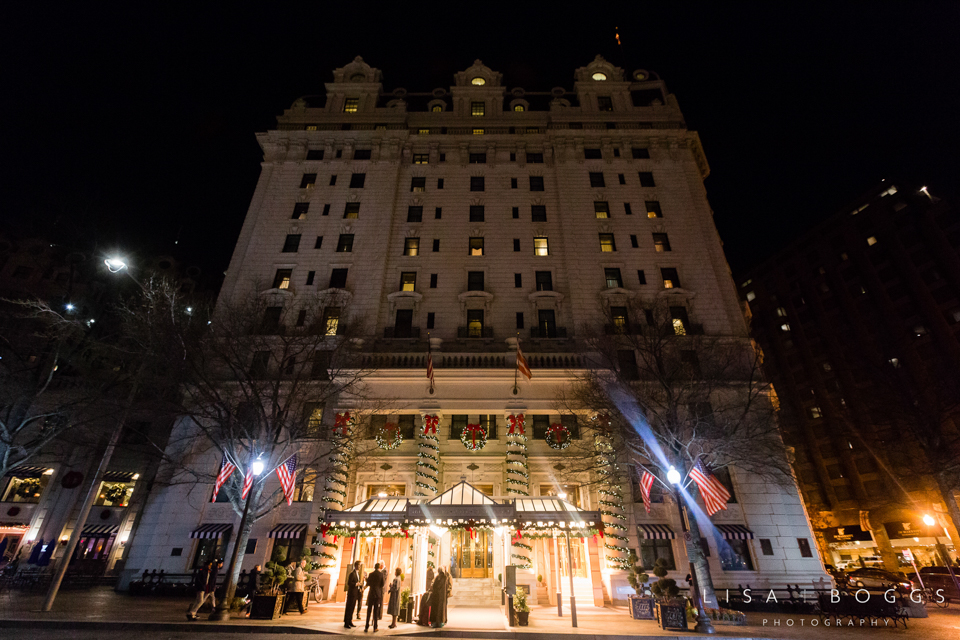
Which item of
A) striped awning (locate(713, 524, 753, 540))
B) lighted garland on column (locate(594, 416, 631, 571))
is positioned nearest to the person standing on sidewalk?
lighted garland on column (locate(594, 416, 631, 571))

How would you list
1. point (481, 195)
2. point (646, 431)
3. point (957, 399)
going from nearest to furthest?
point (646, 431) → point (957, 399) → point (481, 195)

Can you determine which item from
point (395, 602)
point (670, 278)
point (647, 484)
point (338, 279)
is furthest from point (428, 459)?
point (670, 278)

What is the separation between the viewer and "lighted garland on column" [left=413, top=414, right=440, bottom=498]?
22.4 m

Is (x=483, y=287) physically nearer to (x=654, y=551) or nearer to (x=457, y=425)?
(x=457, y=425)

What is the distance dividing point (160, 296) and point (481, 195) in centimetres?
2333

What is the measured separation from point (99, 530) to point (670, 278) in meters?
43.5

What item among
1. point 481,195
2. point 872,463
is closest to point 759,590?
point 481,195

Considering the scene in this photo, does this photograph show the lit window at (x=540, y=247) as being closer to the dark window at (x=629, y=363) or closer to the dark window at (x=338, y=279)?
the dark window at (x=629, y=363)

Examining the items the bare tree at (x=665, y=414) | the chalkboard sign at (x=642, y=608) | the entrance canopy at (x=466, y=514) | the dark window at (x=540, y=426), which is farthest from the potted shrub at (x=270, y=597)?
the dark window at (x=540, y=426)

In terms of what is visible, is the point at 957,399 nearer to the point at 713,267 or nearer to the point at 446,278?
the point at 713,267

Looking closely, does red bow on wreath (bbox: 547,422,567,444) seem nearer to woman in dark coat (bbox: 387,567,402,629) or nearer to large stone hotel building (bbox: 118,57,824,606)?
large stone hotel building (bbox: 118,57,824,606)

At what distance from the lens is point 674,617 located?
13.6 meters

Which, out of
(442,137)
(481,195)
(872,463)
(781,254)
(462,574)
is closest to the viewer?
(462,574)

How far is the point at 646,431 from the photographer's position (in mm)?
19734
